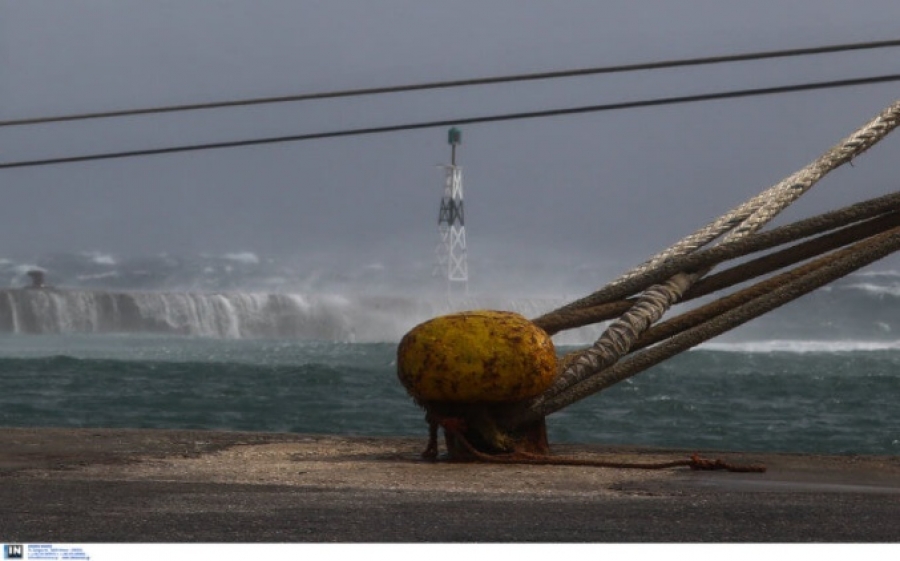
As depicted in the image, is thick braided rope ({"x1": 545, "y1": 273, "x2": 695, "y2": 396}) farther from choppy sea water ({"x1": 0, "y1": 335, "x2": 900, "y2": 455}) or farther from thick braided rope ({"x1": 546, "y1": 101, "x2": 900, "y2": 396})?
choppy sea water ({"x1": 0, "y1": 335, "x2": 900, "y2": 455})

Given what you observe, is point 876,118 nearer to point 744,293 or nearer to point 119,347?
point 744,293

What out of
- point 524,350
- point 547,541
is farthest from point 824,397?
point 547,541

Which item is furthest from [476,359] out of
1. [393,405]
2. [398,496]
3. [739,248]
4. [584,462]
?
[393,405]

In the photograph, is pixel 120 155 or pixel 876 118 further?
pixel 120 155

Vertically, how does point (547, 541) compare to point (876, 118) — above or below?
below

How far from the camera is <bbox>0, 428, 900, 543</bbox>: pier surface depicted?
18.5 ft

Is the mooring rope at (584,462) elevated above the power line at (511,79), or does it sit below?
below

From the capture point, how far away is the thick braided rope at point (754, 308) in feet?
31.0

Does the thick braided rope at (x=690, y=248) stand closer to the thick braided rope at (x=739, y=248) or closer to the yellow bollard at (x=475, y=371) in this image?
the thick braided rope at (x=739, y=248)

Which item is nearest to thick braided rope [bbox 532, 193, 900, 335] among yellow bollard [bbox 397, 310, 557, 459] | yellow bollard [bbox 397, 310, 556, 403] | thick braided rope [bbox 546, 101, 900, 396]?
thick braided rope [bbox 546, 101, 900, 396]

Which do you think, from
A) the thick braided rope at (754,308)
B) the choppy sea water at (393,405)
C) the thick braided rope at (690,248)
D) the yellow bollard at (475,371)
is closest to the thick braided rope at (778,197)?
the thick braided rope at (690,248)

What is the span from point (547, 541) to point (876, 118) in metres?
6.27

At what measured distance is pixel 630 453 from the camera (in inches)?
408

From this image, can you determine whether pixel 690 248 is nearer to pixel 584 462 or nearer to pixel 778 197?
pixel 778 197
